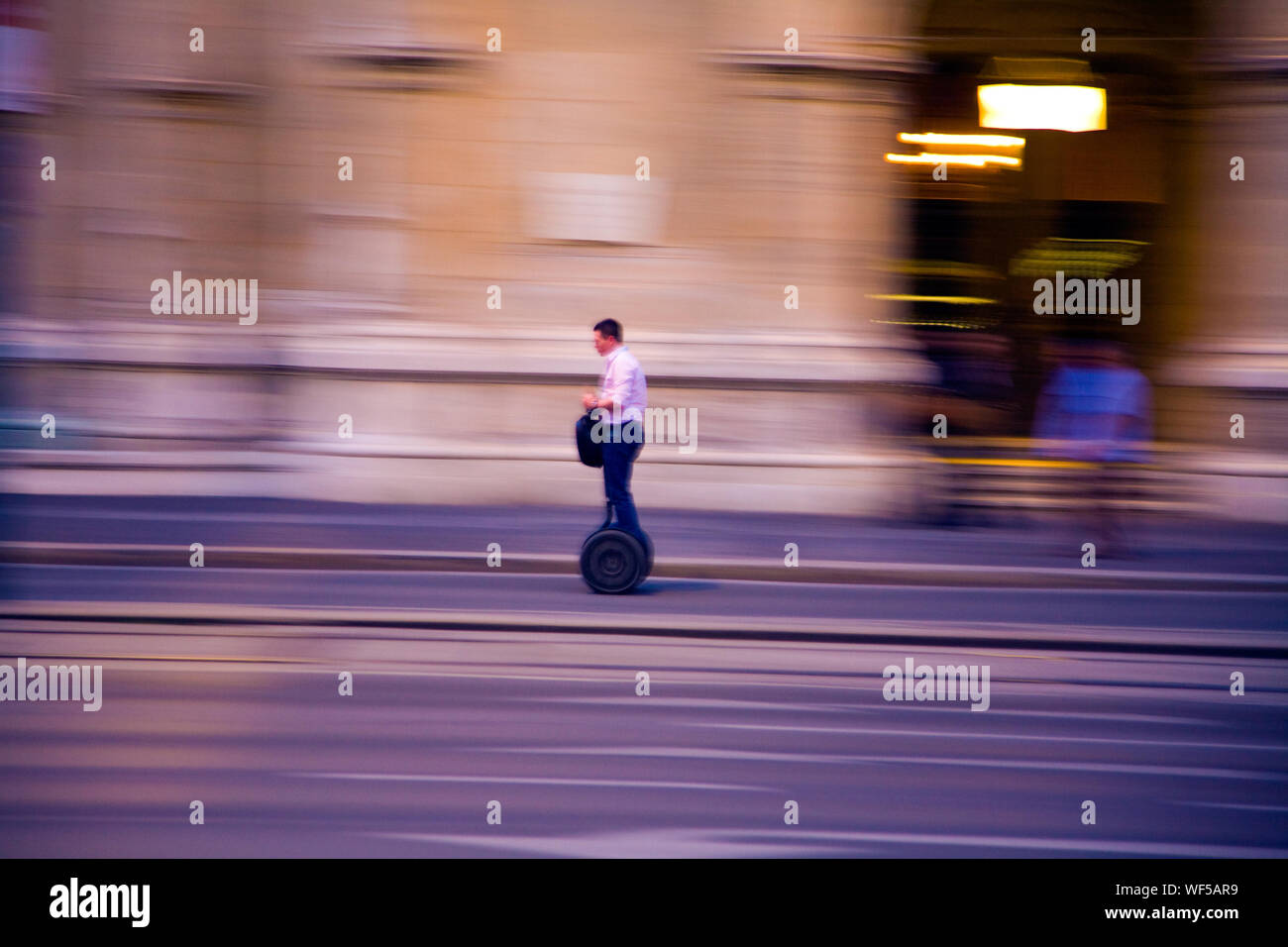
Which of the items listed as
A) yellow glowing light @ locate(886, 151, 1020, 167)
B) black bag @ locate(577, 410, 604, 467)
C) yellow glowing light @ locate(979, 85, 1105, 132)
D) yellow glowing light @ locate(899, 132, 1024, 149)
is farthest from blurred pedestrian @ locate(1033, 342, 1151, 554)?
black bag @ locate(577, 410, 604, 467)

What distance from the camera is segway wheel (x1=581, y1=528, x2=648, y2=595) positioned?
8.45m

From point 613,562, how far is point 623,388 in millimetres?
1143

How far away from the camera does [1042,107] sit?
12.2 m

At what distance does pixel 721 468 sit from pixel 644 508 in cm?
78

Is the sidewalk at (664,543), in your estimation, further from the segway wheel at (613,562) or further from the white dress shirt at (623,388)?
the white dress shirt at (623,388)

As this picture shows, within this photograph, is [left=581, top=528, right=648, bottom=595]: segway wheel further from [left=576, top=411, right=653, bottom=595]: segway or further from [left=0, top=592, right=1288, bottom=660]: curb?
[left=0, top=592, right=1288, bottom=660]: curb

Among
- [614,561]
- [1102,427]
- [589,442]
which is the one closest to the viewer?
[589,442]

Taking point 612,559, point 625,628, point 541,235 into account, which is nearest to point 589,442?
point 612,559

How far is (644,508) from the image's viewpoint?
11.3 m

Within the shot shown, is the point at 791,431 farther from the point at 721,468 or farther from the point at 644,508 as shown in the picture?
the point at 644,508

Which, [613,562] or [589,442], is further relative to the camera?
[613,562]

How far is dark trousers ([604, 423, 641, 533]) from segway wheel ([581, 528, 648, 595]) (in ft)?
0.35

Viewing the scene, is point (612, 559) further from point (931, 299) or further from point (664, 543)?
point (931, 299)

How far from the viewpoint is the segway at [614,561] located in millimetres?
8445
